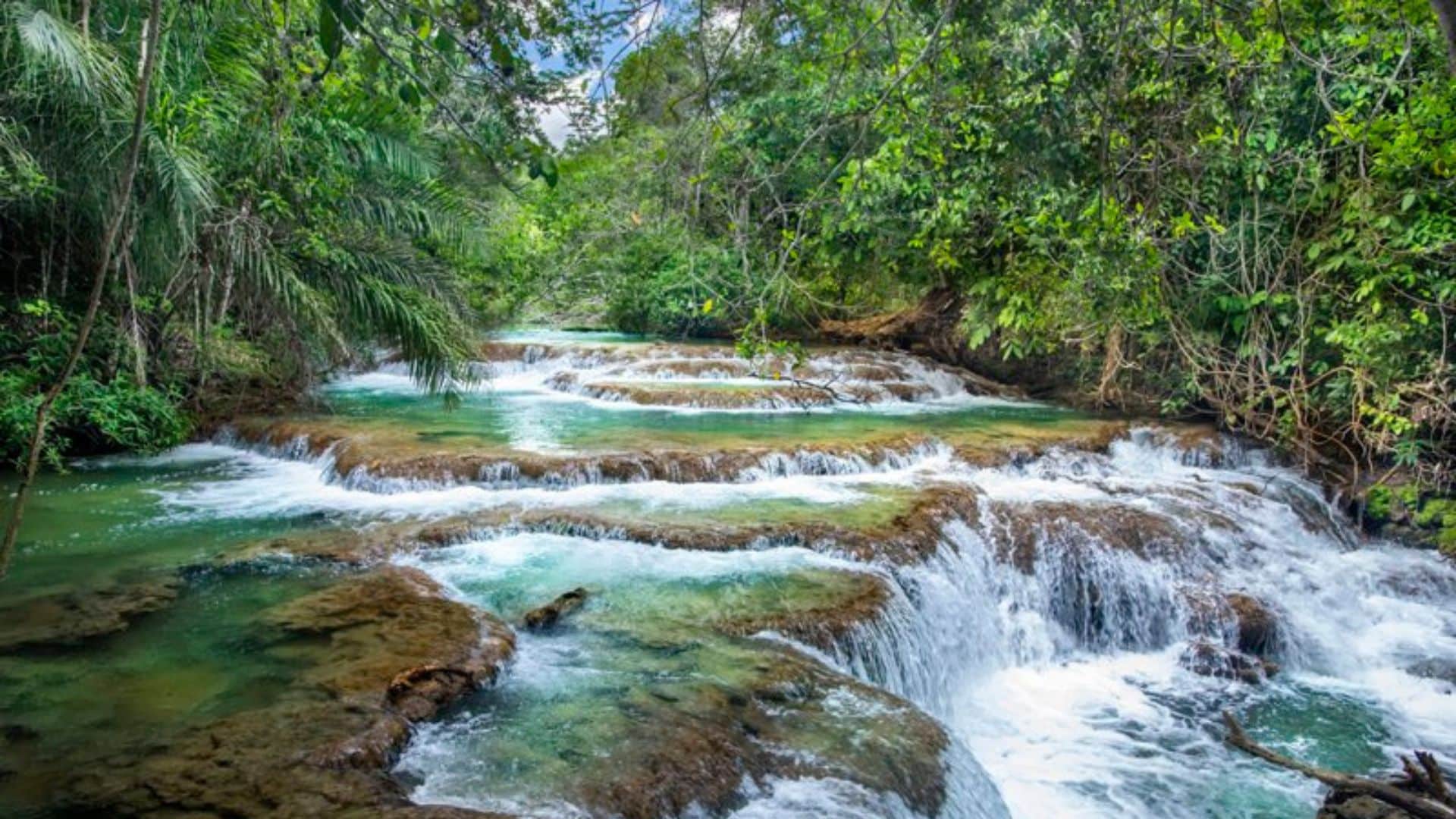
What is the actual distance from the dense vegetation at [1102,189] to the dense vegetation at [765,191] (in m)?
0.05

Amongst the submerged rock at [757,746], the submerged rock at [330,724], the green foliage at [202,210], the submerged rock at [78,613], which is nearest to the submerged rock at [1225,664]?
the submerged rock at [757,746]

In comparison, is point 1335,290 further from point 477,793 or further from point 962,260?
point 477,793

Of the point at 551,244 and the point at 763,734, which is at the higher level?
the point at 551,244

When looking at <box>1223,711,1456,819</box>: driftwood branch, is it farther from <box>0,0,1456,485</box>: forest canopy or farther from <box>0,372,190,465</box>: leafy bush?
<box>0,372,190,465</box>: leafy bush

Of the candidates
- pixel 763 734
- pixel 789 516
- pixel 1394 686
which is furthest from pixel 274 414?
pixel 1394 686

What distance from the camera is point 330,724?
11.4ft

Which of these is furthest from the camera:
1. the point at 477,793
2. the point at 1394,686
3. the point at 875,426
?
the point at 875,426

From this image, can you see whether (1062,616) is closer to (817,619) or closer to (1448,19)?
(817,619)

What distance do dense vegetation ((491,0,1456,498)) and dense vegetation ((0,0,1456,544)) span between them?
0.16 ft

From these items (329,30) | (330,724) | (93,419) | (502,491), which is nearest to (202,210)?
(93,419)

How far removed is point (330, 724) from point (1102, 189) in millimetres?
3571

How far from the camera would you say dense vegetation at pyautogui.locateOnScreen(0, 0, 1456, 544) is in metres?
3.59

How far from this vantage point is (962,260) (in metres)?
11.0

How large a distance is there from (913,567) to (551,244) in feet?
18.3
